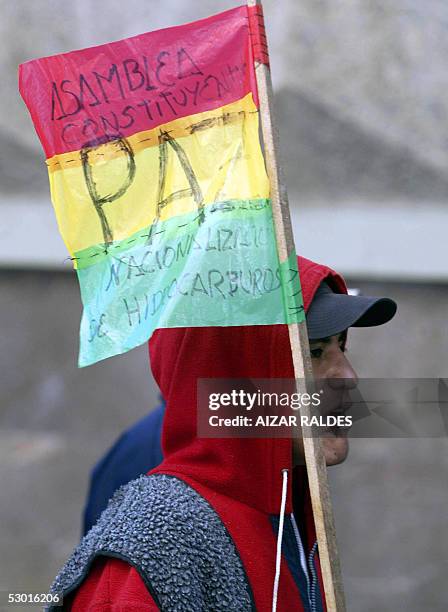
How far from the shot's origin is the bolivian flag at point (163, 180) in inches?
73.2

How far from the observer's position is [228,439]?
2.01m

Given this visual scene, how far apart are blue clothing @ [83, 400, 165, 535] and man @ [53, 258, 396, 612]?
1205 mm

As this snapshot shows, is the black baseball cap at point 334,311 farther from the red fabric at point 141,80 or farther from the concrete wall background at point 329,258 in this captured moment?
the concrete wall background at point 329,258

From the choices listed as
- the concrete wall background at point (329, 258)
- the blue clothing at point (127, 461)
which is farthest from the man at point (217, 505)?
the concrete wall background at point (329, 258)

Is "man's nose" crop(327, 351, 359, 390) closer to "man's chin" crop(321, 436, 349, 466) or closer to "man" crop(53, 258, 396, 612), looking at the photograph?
"man" crop(53, 258, 396, 612)

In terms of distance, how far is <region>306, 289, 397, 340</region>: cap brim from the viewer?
2.05m

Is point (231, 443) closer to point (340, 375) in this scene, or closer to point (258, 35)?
point (340, 375)

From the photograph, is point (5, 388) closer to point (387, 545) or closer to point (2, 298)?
point (2, 298)

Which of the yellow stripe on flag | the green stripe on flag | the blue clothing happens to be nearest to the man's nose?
the green stripe on flag

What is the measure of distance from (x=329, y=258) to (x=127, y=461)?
130 centimetres

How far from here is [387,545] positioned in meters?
4.22

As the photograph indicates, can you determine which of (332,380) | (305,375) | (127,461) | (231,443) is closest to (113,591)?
(231,443)

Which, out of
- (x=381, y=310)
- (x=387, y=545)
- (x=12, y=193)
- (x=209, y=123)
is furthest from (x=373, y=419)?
(x=12, y=193)

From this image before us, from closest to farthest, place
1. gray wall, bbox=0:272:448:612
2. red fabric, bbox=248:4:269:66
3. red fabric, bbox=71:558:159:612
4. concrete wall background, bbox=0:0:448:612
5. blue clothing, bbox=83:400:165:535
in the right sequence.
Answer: red fabric, bbox=71:558:159:612 → red fabric, bbox=248:4:269:66 → blue clothing, bbox=83:400:165:535 → concrete wall background, bbox=0:0:448:612 → gray wall, bbox=0:272:448:612
